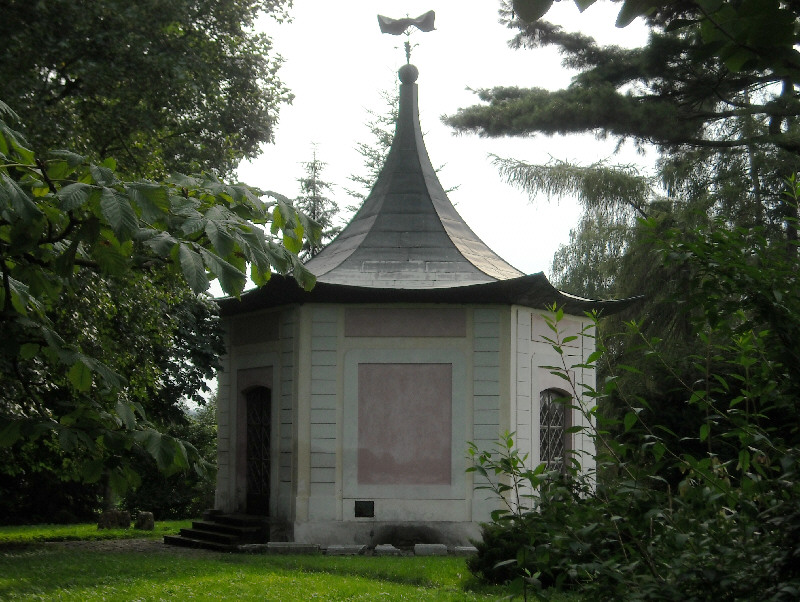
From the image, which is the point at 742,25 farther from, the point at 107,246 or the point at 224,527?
the point at 224,527

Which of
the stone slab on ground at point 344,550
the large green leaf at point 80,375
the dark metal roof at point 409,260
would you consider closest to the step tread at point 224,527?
the stone slab on ground at point 344,550

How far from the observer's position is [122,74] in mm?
11422

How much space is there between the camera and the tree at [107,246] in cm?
318

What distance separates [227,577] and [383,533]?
13.1ft

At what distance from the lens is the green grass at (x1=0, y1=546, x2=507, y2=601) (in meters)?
9.45

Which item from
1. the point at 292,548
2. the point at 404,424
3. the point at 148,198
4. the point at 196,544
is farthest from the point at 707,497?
the point at 196,544

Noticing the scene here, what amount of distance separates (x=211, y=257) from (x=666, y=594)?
176 centimetres

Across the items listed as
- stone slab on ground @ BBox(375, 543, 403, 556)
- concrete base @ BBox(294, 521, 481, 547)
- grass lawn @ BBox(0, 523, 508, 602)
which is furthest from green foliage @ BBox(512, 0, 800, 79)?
concrete base @ BBox(294, 521, 481, 547)

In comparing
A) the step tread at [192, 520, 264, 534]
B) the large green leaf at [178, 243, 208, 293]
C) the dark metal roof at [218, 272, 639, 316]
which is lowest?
the step tread at [192, 520, 264, 534]

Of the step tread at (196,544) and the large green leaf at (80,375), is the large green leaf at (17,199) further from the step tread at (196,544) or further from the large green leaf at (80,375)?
the step tread at (196,544)

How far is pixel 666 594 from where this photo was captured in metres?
2.95

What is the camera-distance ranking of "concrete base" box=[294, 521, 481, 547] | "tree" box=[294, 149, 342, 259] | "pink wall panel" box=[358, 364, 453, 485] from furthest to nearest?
"tree" box=[294, 149, 342, 259]
"pink wall panel" box=[358, 364, 453, 485]
"concrete base" box=[294, 521, 481, 547]

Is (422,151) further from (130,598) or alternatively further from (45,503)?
(45,503)

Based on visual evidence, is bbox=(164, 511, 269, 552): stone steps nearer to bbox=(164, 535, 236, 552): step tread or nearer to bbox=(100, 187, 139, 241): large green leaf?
bbox=(164, 535, 236, 552): step tread
